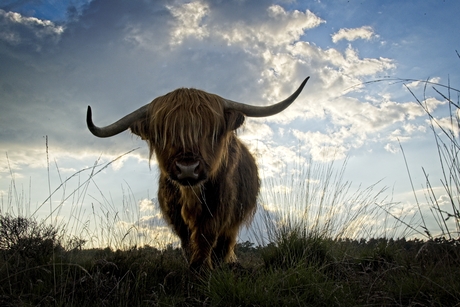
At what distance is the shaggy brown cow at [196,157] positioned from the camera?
4520 mm

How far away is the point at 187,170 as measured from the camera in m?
4.27

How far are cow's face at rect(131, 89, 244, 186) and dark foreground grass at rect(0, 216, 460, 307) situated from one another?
43.9 inches

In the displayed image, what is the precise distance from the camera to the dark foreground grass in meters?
3.29

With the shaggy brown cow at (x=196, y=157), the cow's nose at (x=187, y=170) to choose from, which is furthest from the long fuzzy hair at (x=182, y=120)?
the cow's nose at (x=187, y=170)

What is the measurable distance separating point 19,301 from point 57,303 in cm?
29

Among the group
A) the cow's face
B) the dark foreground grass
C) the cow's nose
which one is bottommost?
the dark foreground grass

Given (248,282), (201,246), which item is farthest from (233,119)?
(248,282)

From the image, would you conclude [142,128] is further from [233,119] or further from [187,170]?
[187,170]

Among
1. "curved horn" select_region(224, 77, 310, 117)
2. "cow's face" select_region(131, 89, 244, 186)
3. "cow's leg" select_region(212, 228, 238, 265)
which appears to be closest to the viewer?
"cow's face" select_region(131, 89, 244, 186)

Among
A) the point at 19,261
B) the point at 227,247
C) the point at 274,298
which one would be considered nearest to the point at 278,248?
the point at 227,247

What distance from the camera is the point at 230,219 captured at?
17.9 ft

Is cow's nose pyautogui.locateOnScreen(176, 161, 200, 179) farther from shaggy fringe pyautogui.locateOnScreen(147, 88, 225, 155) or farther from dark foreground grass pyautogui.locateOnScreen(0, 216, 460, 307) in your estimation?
dark foreground grass pyautogui.locateOnScreen(0, 216, 460, 307)

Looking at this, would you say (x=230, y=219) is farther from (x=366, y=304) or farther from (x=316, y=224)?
(x=366, y=304)

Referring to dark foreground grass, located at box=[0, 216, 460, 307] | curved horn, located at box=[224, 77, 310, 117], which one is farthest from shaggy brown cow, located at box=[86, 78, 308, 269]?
dark foreground grass, located at box=[0, 216, 460, 307]
